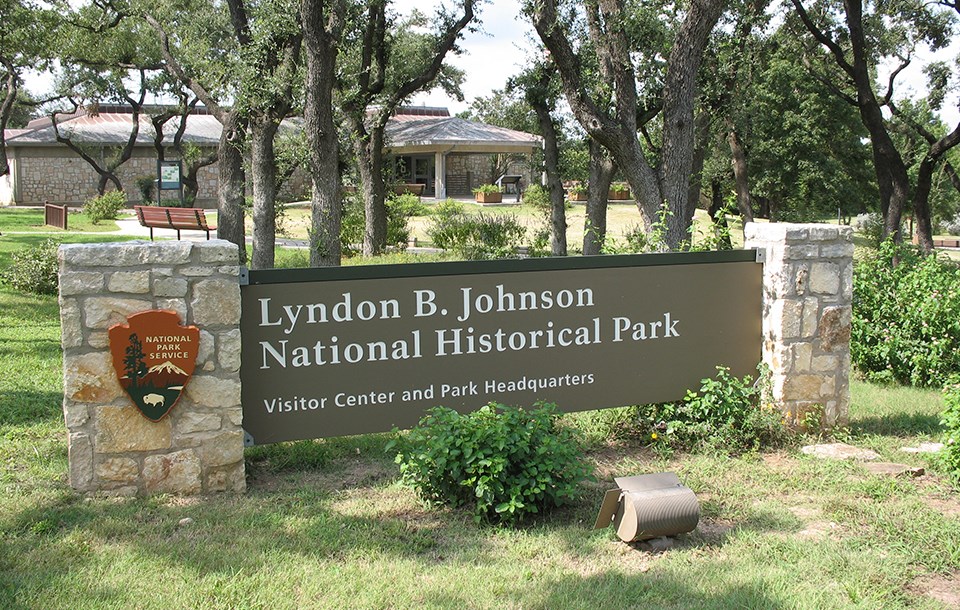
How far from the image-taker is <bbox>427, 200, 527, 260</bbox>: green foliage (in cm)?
1725

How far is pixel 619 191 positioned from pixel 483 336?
138 ft

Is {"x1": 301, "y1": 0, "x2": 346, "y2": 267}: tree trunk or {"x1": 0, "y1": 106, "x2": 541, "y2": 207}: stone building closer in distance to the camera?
{"x1": 301, "y1": 0, "x2": 346, "y2": 267}: tree trunk

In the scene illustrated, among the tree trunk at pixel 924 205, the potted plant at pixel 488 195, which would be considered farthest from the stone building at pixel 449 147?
the tree trunk at pixel 924 205

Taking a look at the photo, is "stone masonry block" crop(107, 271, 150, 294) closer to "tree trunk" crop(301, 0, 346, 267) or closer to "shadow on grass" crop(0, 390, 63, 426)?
"shadow on grass" crop(0, 390, 63, 426)

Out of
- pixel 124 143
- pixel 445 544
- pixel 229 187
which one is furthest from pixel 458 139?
pixel 445 544

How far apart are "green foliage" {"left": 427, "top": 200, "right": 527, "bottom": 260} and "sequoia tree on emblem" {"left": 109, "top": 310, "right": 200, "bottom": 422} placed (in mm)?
12286

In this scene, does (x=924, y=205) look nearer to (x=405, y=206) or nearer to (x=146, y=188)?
(x=405, y=206)

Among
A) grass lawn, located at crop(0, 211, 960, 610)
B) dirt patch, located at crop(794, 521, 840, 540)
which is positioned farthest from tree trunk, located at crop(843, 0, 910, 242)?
dirt patch, located at crop(794, 521, 840, 540)

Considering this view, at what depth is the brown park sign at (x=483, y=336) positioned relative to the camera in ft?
15.8

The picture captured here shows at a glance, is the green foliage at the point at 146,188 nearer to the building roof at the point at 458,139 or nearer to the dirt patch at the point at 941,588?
the building roof at the point at 458,139

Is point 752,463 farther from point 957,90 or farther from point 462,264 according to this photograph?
point 957,90

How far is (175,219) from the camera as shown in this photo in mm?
19000

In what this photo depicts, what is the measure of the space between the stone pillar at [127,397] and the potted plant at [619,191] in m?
41.0

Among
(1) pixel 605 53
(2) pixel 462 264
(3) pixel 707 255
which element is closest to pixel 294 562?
(2) pixel 462 264
